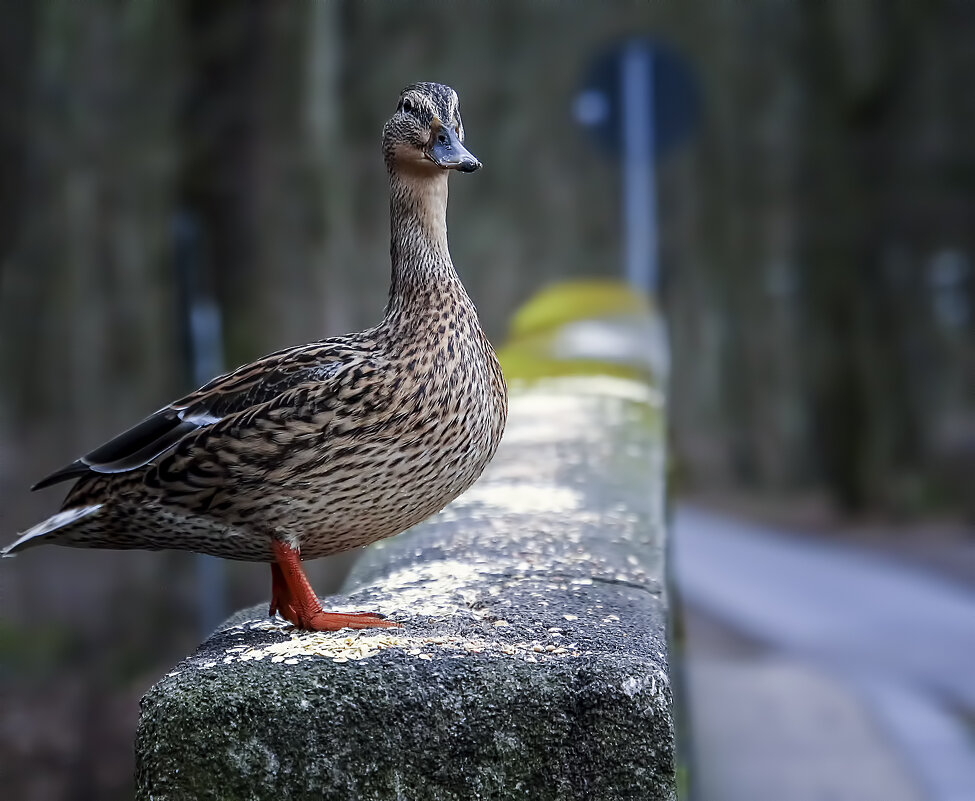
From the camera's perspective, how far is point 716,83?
1964cm

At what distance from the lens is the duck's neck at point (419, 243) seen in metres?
2.65

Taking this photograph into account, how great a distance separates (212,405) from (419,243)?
0.58 meters

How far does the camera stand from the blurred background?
291 inches

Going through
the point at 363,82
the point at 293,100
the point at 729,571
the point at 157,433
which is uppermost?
the point at 363,82

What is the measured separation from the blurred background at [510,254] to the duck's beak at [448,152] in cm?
476

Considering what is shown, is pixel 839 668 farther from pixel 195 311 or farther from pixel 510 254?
pixel 510 254

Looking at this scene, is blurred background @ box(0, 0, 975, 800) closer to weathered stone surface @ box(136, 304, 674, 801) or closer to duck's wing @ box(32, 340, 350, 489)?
duck's wing @ box(32, 340, 350, 489)

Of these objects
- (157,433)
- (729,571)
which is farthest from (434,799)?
(729,571)

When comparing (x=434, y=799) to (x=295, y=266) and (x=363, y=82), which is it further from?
(x=363, y=82)

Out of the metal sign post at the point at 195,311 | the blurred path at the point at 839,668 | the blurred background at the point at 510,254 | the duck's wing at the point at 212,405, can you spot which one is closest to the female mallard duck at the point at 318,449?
Answer: the duck's wing at the point at 212,405

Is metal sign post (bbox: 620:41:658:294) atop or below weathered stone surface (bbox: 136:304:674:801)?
atop

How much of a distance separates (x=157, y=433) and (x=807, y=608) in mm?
8608

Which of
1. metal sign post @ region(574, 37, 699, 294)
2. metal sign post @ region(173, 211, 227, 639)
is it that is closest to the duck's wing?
metal sign post @ region(173, 211, 227, 639)

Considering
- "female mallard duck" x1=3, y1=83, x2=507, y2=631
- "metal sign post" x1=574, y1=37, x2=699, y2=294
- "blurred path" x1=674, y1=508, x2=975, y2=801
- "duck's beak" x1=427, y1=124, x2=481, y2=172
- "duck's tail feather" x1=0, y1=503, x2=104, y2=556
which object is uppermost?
"metal sign post" x1=574, y1=37, x2=699, y2=294
